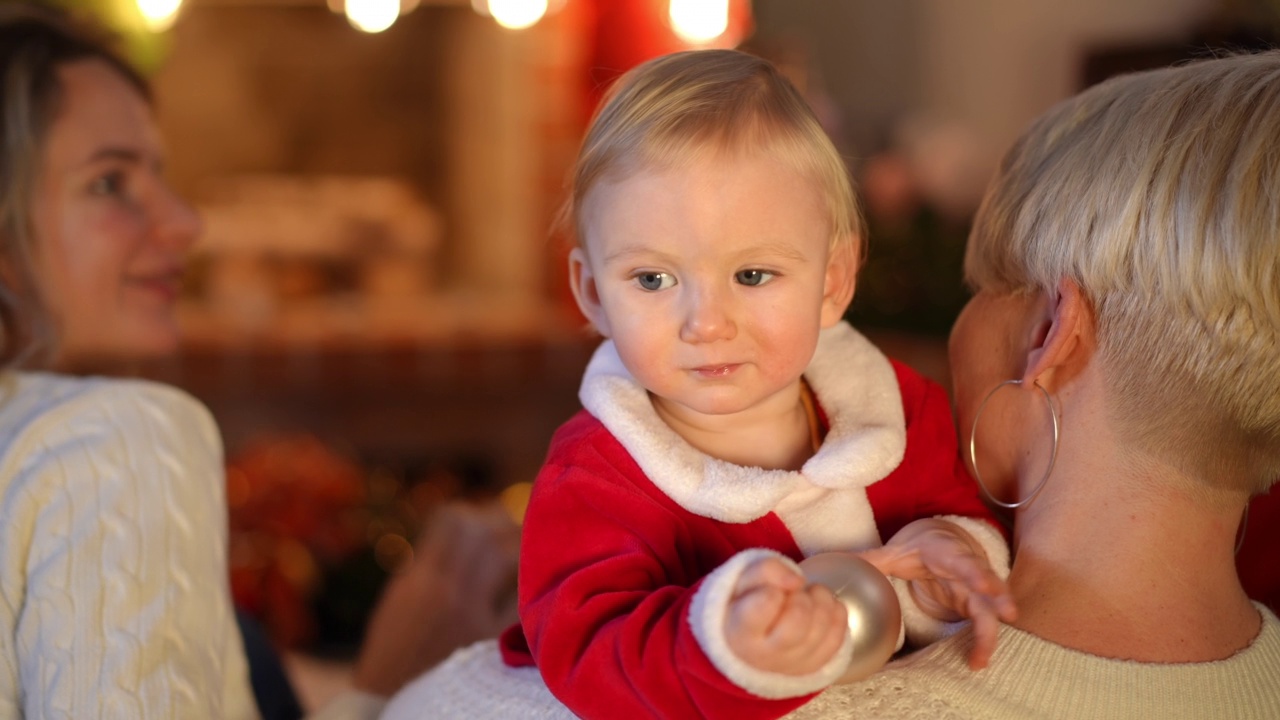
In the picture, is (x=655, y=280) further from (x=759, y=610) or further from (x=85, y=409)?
(x=85, y=409)

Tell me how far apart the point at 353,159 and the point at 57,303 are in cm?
283

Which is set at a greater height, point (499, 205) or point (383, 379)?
point (499, 205)

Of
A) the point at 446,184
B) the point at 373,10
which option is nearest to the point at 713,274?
the point at 373,10

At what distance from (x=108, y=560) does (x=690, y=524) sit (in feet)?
1.93

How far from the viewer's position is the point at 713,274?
96 cm

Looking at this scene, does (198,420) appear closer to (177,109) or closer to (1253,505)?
(1253,505)

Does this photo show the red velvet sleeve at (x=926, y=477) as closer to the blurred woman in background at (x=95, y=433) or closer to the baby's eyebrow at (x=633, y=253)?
the baby's eyebrow at (x=633, y=253)

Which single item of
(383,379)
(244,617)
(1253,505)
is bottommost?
(383,379)

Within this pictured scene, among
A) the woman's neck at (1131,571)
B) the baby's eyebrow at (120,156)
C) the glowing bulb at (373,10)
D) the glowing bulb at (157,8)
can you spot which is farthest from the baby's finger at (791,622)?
the glowing bulb at (157,8)

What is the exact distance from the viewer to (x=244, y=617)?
1.79m

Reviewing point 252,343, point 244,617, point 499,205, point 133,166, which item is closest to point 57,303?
point 133,166

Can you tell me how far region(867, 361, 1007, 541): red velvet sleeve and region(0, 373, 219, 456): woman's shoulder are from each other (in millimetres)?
774

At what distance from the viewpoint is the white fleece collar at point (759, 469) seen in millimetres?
977

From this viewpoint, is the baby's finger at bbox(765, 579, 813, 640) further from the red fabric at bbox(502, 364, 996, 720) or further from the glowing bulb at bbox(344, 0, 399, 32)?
the glowing bulb at bbox(344, 0, 399, 32)
